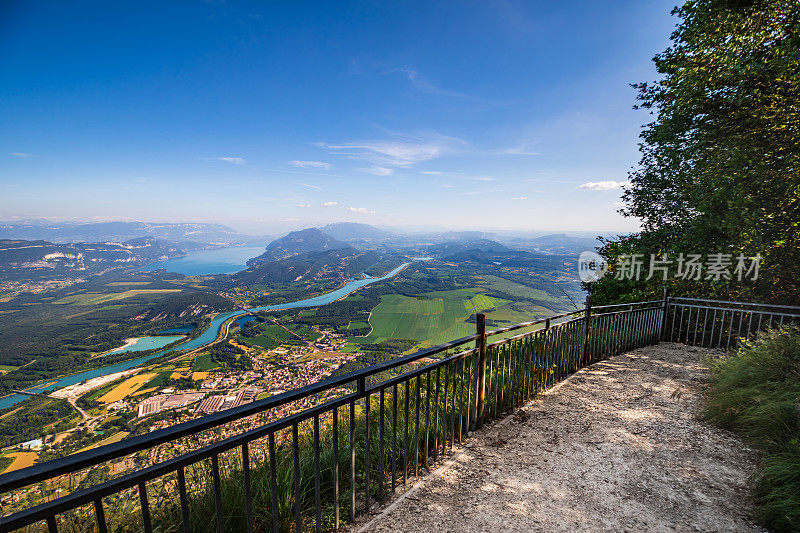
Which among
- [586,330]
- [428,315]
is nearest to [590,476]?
[586,330]

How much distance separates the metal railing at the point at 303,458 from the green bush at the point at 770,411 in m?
1.92

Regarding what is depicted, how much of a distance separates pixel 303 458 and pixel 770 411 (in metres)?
5.03

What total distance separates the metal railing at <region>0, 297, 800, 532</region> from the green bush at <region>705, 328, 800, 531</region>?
75.7 inches

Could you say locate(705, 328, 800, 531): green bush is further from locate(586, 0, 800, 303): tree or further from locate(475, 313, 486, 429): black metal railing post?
locate(586, 0, 800, 303): tree

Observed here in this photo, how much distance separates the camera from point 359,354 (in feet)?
130

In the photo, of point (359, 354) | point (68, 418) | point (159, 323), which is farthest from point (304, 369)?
point (159, 323)

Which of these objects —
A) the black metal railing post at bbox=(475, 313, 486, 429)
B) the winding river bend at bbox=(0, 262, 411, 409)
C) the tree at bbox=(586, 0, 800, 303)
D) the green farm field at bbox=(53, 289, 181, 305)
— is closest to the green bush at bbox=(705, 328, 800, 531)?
the black metal railing post at bbox=(475, 313, 486, 429)

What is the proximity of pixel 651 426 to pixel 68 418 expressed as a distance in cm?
4361

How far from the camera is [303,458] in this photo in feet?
9.54

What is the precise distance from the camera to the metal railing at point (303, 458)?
1256 millimetres

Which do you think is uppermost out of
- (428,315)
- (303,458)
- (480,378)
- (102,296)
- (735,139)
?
(735,139)

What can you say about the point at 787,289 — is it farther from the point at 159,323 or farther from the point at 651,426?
the point at 159,323

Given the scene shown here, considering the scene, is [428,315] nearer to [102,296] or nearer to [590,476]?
[590,476]

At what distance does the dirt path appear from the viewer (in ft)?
8.06
